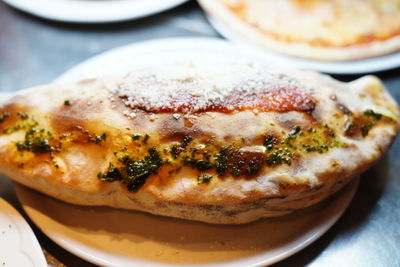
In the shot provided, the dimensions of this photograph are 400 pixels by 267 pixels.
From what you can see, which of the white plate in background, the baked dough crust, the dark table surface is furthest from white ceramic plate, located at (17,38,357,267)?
the baked dough crust

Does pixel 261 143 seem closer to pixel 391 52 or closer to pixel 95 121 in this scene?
pixel 95 121

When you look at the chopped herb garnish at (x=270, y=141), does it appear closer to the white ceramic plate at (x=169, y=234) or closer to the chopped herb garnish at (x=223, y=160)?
the chopped herb garnish at (x=223, y=160)

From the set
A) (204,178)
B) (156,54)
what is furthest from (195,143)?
(156,54)

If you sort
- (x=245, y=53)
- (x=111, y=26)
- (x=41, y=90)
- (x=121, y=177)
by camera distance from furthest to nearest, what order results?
(x=111, y=26) → (x=245, y=53) → (x=41, y=90) → (x=121, y=177)

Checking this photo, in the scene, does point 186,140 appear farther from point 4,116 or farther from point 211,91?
point 4,116

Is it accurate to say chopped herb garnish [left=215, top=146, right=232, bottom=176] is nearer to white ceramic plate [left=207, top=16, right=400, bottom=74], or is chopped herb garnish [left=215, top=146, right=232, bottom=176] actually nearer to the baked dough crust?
white ceramic plate [left=207, top=16, right=400, bottom=74]

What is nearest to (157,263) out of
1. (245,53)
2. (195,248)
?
(195,248)
